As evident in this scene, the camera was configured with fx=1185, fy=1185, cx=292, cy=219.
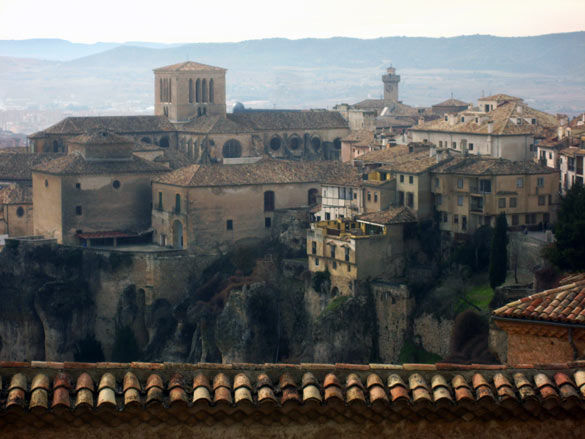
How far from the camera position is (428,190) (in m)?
54.8

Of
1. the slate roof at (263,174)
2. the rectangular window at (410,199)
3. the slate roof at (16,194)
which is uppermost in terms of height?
the slate roof at (263,174)

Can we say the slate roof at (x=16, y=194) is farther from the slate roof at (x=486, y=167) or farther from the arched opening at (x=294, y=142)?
the slate roof at (x=486, y=167)

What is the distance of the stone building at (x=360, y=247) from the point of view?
52.0 meters

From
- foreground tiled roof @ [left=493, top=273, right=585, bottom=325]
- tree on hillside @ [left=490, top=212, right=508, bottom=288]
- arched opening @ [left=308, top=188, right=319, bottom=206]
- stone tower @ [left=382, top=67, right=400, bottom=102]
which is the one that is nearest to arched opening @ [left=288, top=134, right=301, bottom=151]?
arched opening @ [left=308, top=188, right=319, bottom=206]

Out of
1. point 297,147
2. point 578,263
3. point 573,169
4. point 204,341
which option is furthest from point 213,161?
point 578,263

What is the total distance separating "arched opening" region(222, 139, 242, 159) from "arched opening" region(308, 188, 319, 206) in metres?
15.5

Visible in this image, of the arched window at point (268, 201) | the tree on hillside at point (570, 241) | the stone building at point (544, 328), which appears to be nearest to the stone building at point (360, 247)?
the arched window at point (268, 201)

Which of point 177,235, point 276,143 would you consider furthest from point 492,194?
point 276,143

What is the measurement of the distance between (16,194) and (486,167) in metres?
30.1

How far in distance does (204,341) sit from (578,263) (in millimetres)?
20570

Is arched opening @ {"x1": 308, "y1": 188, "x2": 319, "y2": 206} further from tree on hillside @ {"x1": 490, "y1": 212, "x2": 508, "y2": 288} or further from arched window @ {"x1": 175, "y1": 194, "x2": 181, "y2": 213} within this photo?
tree on hillside @ {"x1": 490, "y1": 212, "x2": 508, "y2": 288}

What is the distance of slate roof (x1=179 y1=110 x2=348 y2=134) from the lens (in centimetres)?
7950

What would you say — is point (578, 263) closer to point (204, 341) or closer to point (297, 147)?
point (204, 341)

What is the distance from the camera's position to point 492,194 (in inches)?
2060
